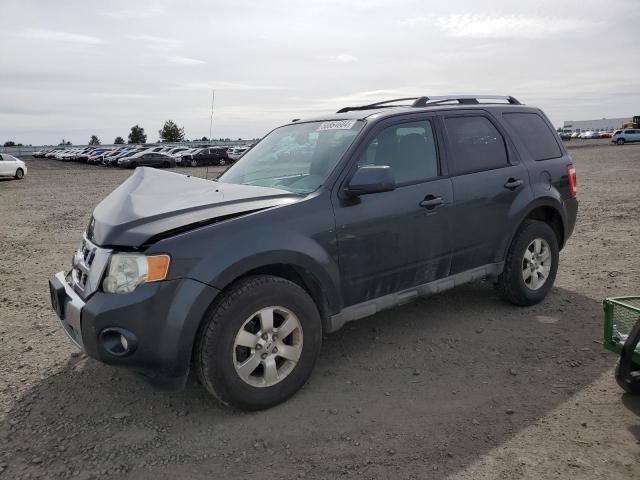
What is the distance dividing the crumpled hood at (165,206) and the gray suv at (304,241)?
1 centimetres

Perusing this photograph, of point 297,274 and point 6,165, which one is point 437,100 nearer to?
point 297,274

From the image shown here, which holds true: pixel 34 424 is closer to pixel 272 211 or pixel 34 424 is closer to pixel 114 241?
pixel 114 241

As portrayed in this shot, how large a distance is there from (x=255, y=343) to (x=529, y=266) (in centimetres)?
296

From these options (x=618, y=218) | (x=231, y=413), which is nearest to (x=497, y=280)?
(x=231, y=413)

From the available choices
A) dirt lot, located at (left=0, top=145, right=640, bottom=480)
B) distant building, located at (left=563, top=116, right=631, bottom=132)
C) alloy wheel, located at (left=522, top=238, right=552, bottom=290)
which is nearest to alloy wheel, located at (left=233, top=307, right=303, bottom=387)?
dirt lot, located at (left=0, top=145, right=640, bottom=480)

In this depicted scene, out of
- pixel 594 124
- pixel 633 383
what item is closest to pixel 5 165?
pixel 633 383

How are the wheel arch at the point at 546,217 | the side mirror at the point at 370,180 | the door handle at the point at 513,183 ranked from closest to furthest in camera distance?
1. the side mirror at the point at 370,180
2. the door handle at the point at 513,183
3. the wheel arch at the point at 546,217

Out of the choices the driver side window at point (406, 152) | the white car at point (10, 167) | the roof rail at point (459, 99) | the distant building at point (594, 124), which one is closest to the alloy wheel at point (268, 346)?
the driver side window at point (406, 152)

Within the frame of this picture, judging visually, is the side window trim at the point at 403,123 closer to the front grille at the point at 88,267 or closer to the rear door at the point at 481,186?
the rear door at the point at 481,186

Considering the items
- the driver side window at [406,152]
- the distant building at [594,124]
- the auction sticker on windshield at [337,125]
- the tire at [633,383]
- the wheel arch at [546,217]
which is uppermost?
the distant building at [594,124]

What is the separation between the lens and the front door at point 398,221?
3.71 meters

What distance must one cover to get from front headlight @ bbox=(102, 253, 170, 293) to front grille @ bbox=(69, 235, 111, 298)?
6 cm

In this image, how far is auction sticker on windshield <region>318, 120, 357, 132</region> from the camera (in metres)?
4.07

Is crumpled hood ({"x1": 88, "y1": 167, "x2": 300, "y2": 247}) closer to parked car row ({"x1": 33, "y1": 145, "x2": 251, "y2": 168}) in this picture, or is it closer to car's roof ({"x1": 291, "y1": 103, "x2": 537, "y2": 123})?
car's roof ({"x1": 291, "y1": 103, "x2": 537, "y2": 123})
